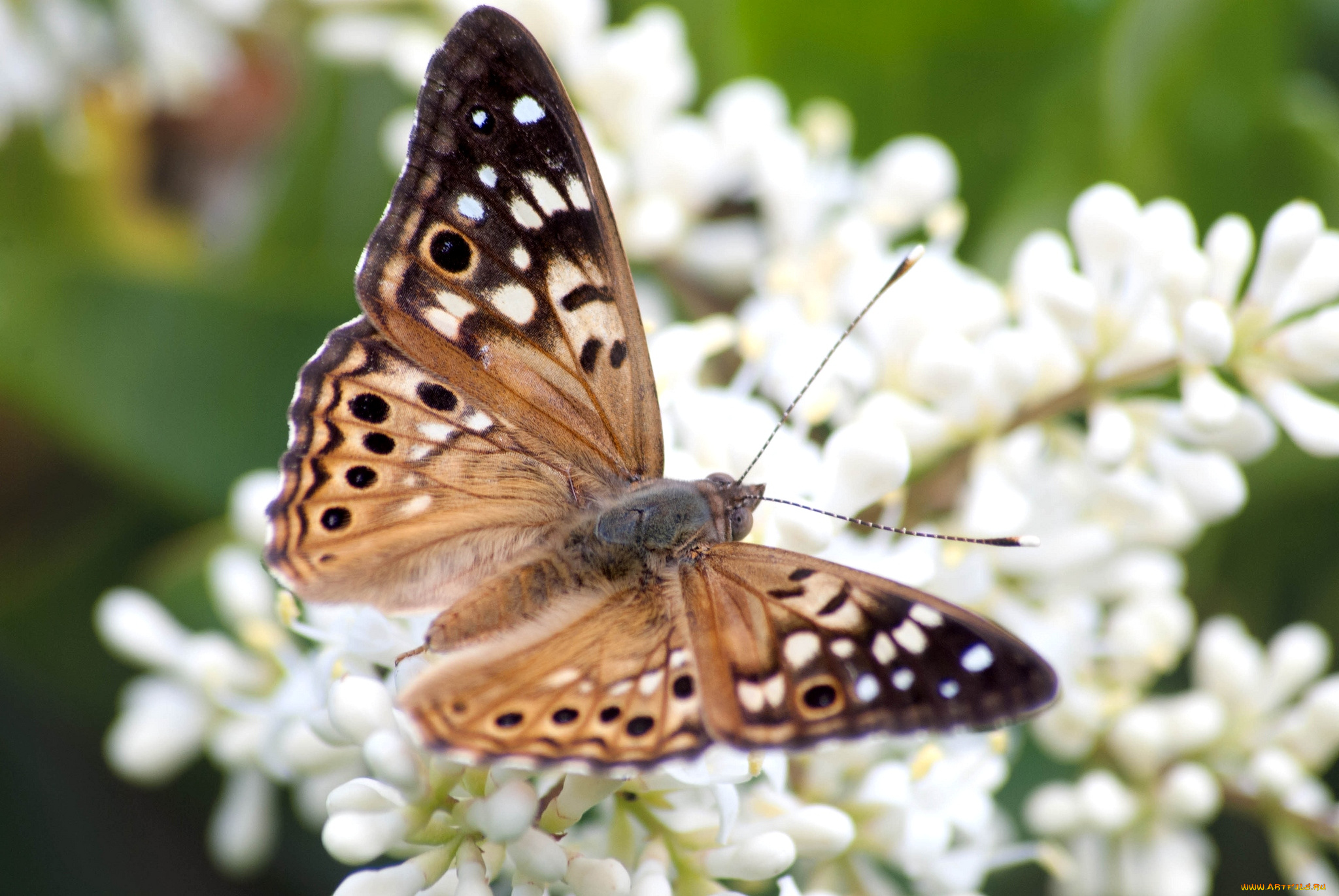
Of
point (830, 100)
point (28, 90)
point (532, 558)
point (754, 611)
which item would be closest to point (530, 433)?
point (532, 558)

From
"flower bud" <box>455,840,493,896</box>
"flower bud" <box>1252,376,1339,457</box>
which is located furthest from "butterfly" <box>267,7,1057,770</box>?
"flower bud" <box>1252,376,1339,457</box>

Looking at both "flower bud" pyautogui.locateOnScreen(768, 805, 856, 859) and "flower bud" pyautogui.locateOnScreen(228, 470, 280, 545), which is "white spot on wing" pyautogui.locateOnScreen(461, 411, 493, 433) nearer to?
"flower bud" pyautogui.locateOnScreen(228, 470, 280, 545)

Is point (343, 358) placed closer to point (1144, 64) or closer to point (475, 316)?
point (475, 316)

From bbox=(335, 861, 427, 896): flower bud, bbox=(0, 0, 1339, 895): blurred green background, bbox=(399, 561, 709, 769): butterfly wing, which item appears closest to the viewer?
bbox=(399, 561, 709, 769): butterfly wing

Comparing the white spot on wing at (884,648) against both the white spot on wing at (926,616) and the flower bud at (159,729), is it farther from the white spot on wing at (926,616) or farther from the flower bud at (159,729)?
the flower bud at (159,729)

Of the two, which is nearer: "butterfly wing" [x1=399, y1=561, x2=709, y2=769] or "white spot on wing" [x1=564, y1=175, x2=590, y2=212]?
"butterfly wing" [x1=399, y1=561, x2=709, y2=769]

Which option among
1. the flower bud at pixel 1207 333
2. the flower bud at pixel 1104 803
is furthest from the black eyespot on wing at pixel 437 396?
the flower bud at pixel 1104 803
